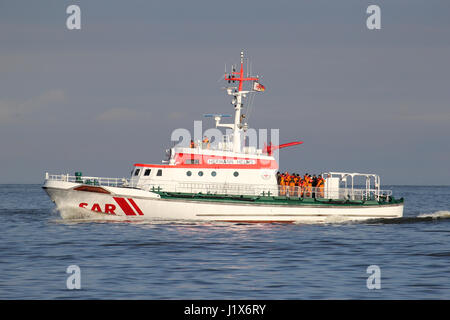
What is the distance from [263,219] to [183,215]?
453cm

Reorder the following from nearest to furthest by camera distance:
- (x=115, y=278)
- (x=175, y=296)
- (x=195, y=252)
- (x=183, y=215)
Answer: (x=175, y=296) → (x=115, y=278) → (x=195, y=252) → (x=183, y=215)

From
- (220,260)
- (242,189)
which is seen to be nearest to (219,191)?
(242,189)

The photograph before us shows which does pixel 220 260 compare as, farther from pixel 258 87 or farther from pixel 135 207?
pixel 258 87

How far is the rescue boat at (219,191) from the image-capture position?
34.4 meters

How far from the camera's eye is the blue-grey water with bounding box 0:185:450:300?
747 inches

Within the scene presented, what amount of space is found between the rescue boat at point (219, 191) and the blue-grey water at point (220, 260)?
873mm

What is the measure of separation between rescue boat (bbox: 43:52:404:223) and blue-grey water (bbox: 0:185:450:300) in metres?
0.87

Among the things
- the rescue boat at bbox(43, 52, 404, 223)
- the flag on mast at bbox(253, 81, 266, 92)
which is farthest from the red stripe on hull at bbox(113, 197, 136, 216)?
the flag on mast at bbox(253, 81, 266, 92)

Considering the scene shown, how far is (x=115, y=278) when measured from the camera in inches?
815

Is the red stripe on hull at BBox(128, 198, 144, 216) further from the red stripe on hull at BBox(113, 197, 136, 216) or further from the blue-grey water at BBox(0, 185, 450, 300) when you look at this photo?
the blue-grey water at BBox(0, 185, 450, 300)

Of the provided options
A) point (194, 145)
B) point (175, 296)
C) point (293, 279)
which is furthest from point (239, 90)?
point (175, 296)

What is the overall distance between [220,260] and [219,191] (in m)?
12.2

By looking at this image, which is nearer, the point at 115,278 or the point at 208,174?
the point at 115,278
